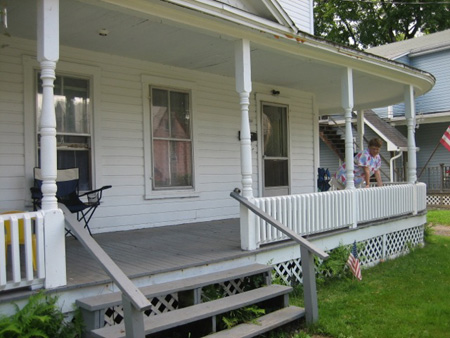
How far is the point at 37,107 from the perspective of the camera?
5.57 metres

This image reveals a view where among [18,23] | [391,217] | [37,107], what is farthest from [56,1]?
[391,217]

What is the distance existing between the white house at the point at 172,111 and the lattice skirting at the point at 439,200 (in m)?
8.18

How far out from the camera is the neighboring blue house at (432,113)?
16625 mm

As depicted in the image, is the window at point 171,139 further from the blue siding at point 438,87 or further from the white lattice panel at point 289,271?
the blue siding at point 438,87

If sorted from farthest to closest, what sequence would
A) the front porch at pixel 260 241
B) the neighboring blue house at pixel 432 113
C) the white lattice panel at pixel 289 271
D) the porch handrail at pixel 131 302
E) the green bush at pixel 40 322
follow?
the neighboring blue house at pixel 432 113
the white lattice panel at pixel 289 271
the front porch at pixel 260 241
the green bush at pixel 40 322
the porch handrail at pixel 131 302

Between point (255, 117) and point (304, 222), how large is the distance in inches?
123

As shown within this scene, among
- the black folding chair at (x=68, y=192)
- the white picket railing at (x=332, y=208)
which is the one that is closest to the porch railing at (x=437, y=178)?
the white picket railing at (x=332, y=208)

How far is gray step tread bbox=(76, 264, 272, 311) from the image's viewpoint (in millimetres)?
3459

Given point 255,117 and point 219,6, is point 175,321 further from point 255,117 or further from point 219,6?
point 255,117

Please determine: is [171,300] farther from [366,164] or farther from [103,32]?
[366,164]

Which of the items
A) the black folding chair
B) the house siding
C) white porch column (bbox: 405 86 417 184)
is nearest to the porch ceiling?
the house siding

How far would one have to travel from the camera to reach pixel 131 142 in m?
6.53

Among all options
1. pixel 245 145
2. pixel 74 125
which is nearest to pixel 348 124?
pixel 245 145

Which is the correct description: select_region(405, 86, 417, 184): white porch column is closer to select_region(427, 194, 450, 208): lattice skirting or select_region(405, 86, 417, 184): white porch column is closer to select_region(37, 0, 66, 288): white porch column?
select_region(37, 0, 66, 288): white porch column
